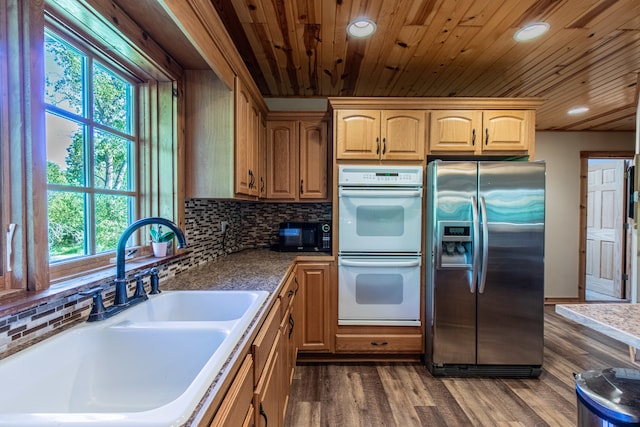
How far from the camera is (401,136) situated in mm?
2539

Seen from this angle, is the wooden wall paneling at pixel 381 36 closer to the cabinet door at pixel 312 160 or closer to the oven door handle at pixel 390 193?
the cabinet door at pixel 312 160

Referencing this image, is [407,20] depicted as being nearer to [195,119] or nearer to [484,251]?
[195,119]

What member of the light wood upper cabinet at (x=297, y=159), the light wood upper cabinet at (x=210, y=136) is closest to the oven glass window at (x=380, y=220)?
the light wood upper cabinet at (x=297, y=159)

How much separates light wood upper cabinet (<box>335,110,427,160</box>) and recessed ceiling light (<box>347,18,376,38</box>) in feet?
2.09

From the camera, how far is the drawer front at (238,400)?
741 mm

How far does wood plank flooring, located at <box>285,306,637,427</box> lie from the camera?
1.91 m

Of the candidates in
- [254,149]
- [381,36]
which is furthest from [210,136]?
[381,36]

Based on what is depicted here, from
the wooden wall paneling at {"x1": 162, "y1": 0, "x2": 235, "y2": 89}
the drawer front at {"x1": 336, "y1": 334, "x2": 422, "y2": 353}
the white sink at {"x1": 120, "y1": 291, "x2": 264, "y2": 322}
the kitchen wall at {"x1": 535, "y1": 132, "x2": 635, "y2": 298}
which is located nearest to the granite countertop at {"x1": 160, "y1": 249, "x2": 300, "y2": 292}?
the white sink at {"x1": 120, "y1": 291, "x2": 264, "y2": 322}

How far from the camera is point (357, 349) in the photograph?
2.56 m

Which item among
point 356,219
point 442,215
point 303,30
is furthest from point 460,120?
point 303,30

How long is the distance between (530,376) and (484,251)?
106 centimetres

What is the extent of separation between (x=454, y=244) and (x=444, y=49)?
4.58ft

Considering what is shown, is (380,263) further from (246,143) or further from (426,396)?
(246,143)

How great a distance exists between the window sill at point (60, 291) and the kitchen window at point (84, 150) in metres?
0.13
